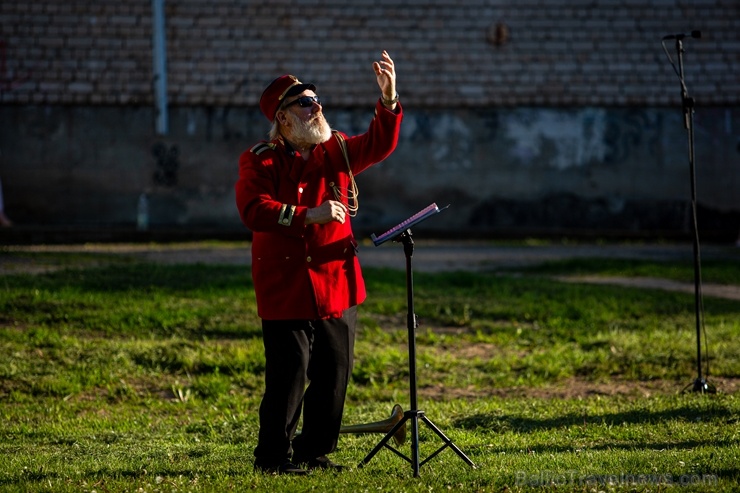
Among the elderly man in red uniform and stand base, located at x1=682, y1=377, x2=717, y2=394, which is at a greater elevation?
the elderly man in red uniform

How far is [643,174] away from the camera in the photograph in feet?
76.5

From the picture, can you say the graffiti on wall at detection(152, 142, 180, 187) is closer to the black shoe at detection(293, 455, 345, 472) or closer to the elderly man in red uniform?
the elderly man in red uniform

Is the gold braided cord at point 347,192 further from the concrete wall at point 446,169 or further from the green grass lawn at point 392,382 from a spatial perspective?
the concrete wall at point 446,169

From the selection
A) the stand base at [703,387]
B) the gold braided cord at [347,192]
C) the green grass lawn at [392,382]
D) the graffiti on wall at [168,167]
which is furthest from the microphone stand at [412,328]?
the graffiti on wall at [168,167]

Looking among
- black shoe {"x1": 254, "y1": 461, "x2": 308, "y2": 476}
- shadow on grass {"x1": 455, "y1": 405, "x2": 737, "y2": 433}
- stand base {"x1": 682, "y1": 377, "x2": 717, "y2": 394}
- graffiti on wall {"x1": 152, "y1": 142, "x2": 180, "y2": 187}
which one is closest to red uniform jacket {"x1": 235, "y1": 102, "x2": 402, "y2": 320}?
black shoe {"x1": 254, "y1": 461, "x2": 308, "y2": 476}

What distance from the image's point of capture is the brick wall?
22047 millimetres

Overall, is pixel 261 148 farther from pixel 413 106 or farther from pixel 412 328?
pixel 413 106

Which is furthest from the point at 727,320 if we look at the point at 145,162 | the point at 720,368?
the point at 145,162

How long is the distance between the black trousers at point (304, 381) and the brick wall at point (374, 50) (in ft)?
55.5

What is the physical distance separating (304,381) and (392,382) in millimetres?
3990

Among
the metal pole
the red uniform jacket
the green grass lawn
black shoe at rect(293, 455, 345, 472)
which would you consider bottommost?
the green grass lawn

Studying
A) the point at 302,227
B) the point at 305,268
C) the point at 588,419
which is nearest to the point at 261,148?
the point at 302,227

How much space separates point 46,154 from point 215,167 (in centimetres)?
307

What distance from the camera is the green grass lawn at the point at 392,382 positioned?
5.88 meters
